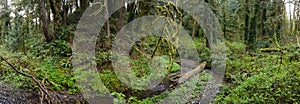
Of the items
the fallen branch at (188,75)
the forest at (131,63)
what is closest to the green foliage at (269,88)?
the forest at (131,63)

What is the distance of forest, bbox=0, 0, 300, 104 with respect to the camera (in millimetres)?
7730

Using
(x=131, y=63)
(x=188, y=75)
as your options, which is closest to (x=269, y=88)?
(x=188, y=75)

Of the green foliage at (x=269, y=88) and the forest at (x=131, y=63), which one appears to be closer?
the green foliage at (x=269, y=88)

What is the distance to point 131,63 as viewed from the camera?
40.2ft

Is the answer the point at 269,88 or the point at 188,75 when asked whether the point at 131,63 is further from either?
the point at 269,88

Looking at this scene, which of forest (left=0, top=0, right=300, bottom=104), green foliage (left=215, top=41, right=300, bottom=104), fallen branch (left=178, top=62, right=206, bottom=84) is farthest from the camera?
fallen branch (left=178, top=62, right=206, bottom=84)

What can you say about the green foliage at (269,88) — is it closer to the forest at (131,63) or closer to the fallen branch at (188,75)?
the forest at (131,63)

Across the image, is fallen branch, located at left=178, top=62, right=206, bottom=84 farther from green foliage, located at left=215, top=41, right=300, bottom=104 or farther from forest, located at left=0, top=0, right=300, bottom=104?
green foliage, located at left=215, top=41, right=300, bottom=104

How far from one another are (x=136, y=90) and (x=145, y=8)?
18.4 ft

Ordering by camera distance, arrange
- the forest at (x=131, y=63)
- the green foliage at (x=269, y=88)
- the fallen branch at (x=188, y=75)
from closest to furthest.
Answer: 1. the green foliage at (x=269, y=88)
2. the forest at (x=131, y=63)
3. the fallen branch at (x=188, y=75)

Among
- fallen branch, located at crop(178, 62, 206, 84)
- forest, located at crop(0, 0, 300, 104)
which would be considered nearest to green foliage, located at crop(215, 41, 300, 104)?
forest, located at crop(0, 0, 300, 104)

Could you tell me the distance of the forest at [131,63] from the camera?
7.73 m

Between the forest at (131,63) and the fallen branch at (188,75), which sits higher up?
the forest at (131,63)

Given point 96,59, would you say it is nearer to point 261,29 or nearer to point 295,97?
point 295,97
